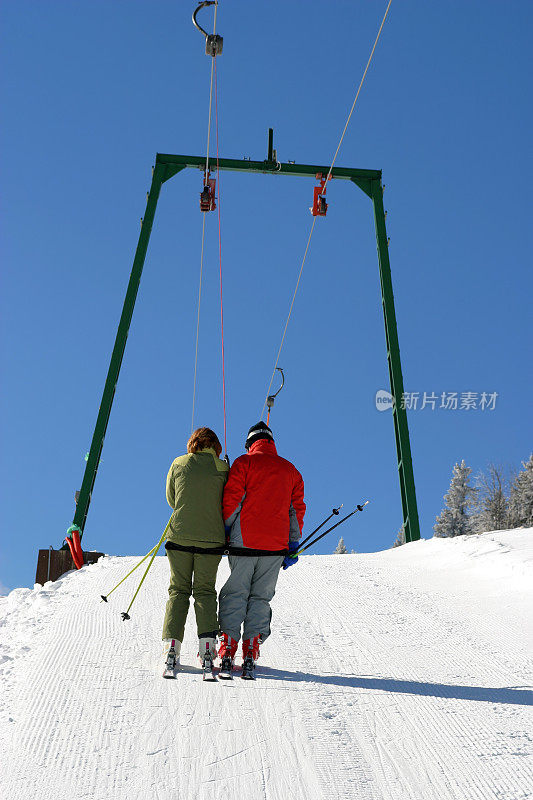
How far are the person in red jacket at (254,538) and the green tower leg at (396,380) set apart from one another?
8.73 metres

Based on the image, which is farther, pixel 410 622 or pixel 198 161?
pixel 198 161

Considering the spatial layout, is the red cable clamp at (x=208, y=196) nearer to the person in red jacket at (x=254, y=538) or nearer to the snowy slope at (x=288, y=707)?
the snowy slope at (x=288, y=707)

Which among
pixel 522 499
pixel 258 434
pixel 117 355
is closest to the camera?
pixel 258 434

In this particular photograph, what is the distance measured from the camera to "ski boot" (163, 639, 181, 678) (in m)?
4.85

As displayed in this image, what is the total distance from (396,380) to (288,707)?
414 inches

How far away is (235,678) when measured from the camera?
4965 mm

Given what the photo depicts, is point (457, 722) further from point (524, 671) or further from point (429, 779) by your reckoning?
point (524, 671)

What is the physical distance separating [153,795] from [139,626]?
9.85ft

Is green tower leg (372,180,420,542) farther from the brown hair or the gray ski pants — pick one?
the brown hair

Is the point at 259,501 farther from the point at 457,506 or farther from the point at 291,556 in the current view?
the point at 457,506

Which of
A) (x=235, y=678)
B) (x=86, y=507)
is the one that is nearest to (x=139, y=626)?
(x=235, y=678)

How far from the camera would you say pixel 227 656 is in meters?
5.05

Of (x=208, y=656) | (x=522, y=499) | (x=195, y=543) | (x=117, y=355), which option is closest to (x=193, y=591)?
(x=195, y=543)

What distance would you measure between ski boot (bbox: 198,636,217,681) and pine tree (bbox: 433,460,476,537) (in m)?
43.4
